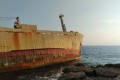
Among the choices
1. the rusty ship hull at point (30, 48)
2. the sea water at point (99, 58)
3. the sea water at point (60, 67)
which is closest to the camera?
the sea water at point (60, 67)

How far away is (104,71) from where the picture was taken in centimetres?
1794

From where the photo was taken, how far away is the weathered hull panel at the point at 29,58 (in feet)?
68.0

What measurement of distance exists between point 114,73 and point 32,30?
418 inches

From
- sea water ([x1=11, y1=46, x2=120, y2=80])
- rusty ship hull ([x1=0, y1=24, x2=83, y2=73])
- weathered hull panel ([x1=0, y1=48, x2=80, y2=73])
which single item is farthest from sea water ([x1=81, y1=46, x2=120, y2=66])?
weathered hull panel ([x1=0, y1=48, x2=80, y2=73])

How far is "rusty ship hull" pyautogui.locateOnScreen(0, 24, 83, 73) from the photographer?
21.0 metres

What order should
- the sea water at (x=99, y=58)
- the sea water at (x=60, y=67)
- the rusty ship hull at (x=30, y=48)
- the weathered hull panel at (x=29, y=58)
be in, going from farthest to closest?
the sea water at (x=99, y=58) < the rusty ship hull at (x=30, y=48) < the weathered hull panel at (x=29, y=58) < the sea water at (x=60, y=67)

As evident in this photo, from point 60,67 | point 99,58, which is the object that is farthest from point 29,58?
point 99,58

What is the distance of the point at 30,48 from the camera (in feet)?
77.9

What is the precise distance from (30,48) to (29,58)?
1.09 meters

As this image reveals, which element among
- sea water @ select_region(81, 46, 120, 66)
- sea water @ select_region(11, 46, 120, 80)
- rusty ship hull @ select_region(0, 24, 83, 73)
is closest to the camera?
sea water @ select_region(11, 46, 120, 80)

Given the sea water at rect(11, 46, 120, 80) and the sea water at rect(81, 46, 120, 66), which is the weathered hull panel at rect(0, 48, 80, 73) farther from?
the sea water at rect(81, 46, 120, 66)

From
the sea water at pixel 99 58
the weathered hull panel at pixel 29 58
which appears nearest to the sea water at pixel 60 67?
the sea water at pixel 99 58

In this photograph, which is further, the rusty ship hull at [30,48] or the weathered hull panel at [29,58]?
the rusty ship hull at [30,48]

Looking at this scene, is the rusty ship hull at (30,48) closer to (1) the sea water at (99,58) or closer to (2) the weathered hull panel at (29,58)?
(2) the weathered hull panel at (29,58)
